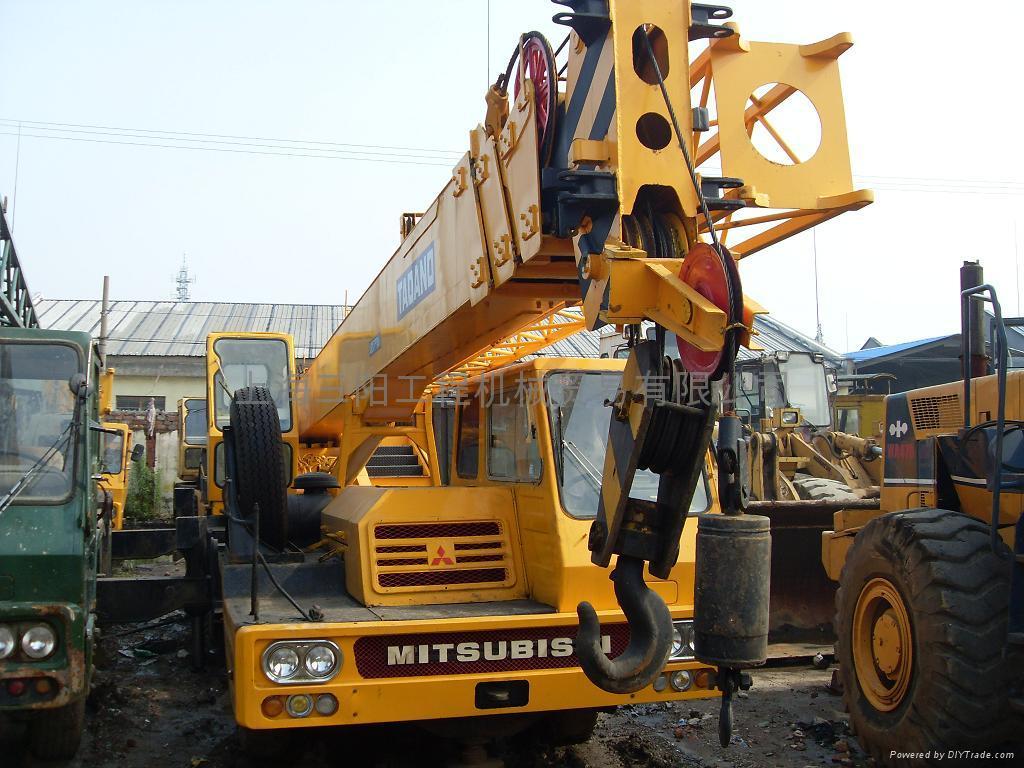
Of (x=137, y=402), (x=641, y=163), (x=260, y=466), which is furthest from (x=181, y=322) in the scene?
(x=641, y=163)

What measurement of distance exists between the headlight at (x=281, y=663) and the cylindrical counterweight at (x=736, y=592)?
1798 millimetres

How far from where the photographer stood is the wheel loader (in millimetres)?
4098

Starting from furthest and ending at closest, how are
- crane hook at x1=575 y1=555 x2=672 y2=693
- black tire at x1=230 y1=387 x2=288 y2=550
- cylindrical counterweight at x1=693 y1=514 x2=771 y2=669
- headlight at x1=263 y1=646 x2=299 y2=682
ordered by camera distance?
1. black tire at x1=230 y1=387 x2=288 y2=550
2. headlight at x1=263 y1=646 x2=299 y2=682
3. crane hook at x1=575 y1=555 x2=672 y2=693
4. cylindrical counterweight at x1=693 y1=514 x2=771 y2=669

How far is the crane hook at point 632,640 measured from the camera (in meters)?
3.13

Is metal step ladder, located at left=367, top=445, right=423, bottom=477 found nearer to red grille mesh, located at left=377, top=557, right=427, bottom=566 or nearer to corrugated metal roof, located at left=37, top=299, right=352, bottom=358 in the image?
red grille mesh, located at left=377, top=557, right=427, bottom=566

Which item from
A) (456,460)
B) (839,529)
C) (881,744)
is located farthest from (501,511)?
(839,529)

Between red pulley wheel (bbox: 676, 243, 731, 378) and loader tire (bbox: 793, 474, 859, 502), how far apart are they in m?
8.09

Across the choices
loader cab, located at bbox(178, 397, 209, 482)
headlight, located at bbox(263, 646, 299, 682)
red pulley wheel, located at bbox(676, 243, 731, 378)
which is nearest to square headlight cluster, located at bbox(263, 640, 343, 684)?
headlight, located at bbox(263, 646, 299, 682)

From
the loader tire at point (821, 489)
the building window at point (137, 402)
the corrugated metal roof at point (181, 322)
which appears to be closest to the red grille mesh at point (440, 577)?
the loader tire at point (821, 489)

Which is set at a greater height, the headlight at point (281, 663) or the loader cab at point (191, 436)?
the loader cab at point (191, 436)

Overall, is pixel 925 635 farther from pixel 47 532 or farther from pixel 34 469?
pixel 34 469

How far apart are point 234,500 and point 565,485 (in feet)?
7.68

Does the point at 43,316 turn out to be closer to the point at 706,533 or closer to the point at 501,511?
the point at 501,511

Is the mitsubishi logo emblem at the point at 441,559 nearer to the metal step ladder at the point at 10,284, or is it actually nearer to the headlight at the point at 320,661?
the headlight at the point at 320,661
